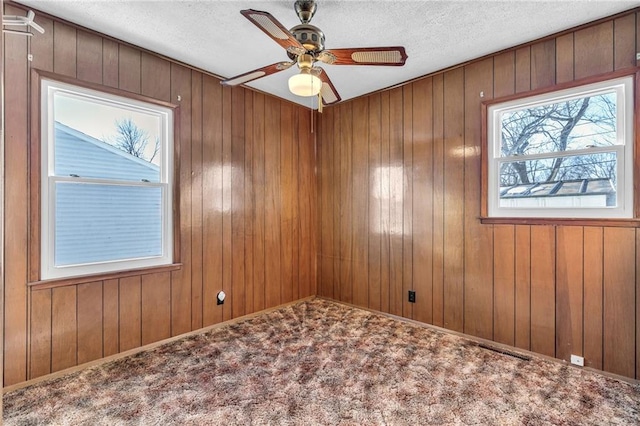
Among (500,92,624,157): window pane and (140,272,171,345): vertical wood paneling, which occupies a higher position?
(500,92,624,157): window pane

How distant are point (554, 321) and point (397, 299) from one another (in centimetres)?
142

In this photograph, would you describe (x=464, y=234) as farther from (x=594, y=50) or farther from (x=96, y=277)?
(x=96, y=277)

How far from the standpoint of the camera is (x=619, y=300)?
8.27ft

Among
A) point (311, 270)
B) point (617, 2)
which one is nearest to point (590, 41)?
point (617, 2)

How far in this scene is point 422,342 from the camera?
3135mm

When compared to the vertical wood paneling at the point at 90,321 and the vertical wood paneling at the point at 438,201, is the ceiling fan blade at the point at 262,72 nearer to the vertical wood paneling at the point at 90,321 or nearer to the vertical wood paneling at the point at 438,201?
the vertical wood paneling at the point at 438,201

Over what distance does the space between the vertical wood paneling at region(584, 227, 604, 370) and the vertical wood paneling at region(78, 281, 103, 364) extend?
371 centimetres

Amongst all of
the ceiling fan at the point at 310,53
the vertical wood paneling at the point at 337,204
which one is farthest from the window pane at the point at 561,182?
the vertical wood paneling at the point at 337,204

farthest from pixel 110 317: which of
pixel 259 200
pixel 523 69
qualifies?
pixel 523 69

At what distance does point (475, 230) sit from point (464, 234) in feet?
0.35

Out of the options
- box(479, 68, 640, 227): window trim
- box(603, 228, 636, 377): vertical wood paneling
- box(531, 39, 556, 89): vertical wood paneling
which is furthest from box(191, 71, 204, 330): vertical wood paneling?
box(603, 228, 636, 377): vertical wood paneling

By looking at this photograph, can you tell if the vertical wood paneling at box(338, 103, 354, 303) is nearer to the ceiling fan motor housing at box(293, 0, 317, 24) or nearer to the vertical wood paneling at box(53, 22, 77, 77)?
the ceiling fan motor housing at box(293, 0, 317, 24)

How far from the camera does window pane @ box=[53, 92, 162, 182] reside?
2.66 metres

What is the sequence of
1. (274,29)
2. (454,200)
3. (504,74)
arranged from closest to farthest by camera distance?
1. (274,29)
2. (504,74)
3. (454,200)
